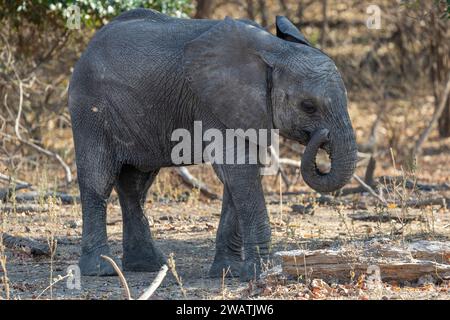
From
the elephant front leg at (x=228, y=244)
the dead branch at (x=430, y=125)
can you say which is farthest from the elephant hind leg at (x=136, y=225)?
the dead branch at (x=430, y=125)

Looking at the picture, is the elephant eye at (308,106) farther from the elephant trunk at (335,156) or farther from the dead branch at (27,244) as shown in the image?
the dead branch at (27,244)

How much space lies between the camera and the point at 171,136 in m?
→ 8.49

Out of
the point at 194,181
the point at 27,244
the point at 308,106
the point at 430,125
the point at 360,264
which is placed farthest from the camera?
the point at 430,125

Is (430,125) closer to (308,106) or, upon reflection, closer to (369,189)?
(369,189)

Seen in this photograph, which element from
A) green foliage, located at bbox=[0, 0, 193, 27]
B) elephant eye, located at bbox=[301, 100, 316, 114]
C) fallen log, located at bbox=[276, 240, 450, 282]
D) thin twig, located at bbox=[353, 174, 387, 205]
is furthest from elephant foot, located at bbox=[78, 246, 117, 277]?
green foliage, located at bbox=[0, 0, 193, 27]

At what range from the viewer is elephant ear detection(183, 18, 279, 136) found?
26.6ft

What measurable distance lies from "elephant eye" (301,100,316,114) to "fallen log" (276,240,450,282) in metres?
1.11

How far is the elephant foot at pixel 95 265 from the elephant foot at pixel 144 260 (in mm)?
394

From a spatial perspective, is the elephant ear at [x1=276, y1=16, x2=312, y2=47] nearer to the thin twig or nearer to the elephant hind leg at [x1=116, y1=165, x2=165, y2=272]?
the elephant hind leg at [x1=116, y1=165, x2=165, y2=272]

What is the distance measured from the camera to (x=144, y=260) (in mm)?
9078

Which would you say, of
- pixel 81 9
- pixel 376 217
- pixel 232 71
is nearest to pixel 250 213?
pixel 232 71

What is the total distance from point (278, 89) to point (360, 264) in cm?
156
